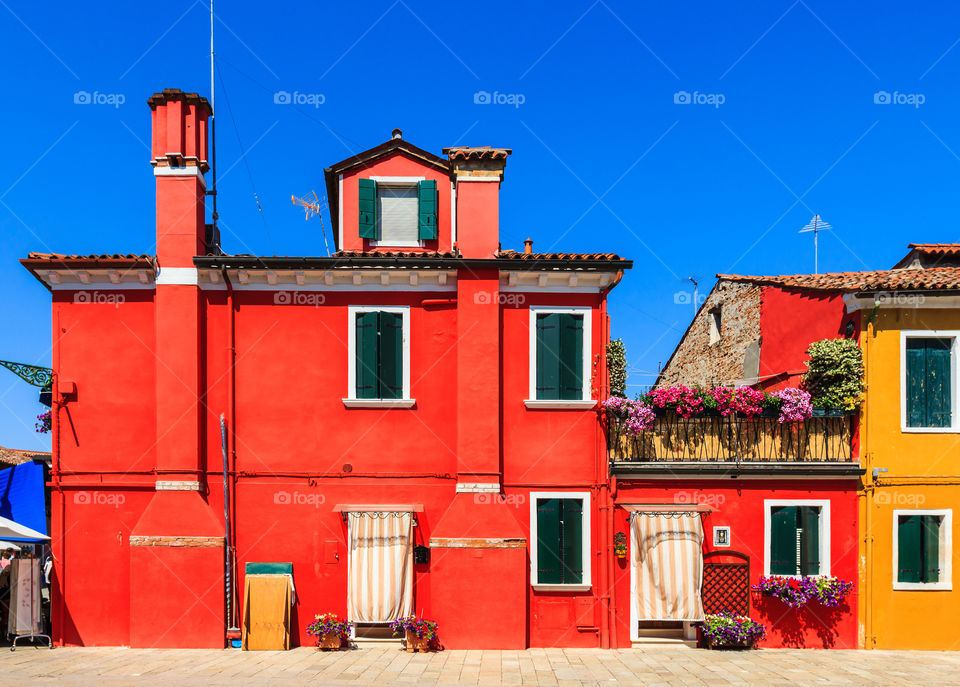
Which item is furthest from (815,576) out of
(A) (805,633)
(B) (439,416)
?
(B) (439,416)

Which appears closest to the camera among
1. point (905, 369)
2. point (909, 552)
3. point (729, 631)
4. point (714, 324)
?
point (729, 631)

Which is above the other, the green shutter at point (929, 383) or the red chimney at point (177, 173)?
the red chimney at point (177, 173)

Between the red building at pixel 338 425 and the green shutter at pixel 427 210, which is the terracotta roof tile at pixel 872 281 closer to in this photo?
the red building at pixel 338 425

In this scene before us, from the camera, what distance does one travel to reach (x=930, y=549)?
1281 centimetres

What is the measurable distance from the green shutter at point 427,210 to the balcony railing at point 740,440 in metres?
5.53

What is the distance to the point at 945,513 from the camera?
12828 millimetres

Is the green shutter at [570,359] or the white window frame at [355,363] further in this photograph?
the green shutter at [570,359]

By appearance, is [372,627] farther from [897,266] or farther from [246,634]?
[897,266]

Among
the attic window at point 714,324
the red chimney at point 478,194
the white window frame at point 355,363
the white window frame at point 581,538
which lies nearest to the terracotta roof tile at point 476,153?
the red chimney at point 478,194

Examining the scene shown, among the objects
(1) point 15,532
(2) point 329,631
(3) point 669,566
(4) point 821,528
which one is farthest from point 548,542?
(1) point 15,532

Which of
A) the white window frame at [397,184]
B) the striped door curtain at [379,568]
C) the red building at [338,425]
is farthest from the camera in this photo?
the white window frame at [397,184]

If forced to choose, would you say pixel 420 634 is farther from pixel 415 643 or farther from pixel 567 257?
pixel 567 257

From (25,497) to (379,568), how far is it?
24.0ft

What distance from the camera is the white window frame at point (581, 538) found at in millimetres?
12516
